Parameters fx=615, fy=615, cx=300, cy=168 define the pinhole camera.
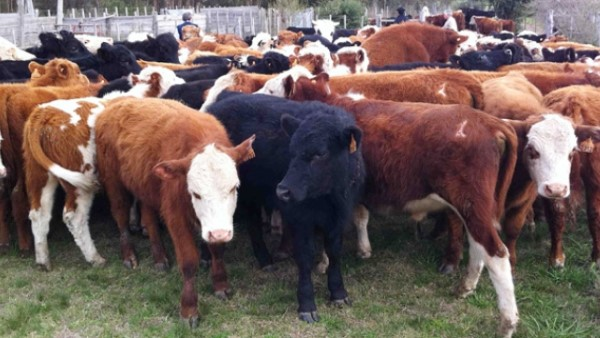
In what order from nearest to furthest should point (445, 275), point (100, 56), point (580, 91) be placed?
point (445, 275)
point (580, 91)
point (100, 56)

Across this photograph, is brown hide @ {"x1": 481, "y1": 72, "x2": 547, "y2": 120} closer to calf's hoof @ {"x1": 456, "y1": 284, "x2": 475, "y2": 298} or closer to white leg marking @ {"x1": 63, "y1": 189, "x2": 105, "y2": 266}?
calf's hoof @ {"x1": 456, "y1": 284, "x2": 475, "y2": 298}

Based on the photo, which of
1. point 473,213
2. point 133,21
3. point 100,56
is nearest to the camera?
point 473,213

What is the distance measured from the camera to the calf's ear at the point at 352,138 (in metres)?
4.08

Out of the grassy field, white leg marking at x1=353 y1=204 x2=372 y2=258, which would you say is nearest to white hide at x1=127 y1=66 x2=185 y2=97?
the grassy field

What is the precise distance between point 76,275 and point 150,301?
0.92 metres

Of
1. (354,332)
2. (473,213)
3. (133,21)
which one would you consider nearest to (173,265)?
(354,332)

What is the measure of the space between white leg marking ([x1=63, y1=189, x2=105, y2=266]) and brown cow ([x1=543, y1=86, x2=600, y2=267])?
3886mm

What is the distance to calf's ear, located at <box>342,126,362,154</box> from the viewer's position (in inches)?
161

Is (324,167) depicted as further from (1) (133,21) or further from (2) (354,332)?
(1) (133,21)

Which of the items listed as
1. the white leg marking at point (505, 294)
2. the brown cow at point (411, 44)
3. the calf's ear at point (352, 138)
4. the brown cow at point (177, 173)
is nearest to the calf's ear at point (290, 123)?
the brown cow at point (177, 173)

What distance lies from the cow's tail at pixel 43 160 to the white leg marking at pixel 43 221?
0.25 metres

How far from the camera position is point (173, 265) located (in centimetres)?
538

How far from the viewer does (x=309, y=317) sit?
4320 mm

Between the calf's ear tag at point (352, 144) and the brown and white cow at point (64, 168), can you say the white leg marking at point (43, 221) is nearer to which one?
the brown and white cow at point (64, 168)
